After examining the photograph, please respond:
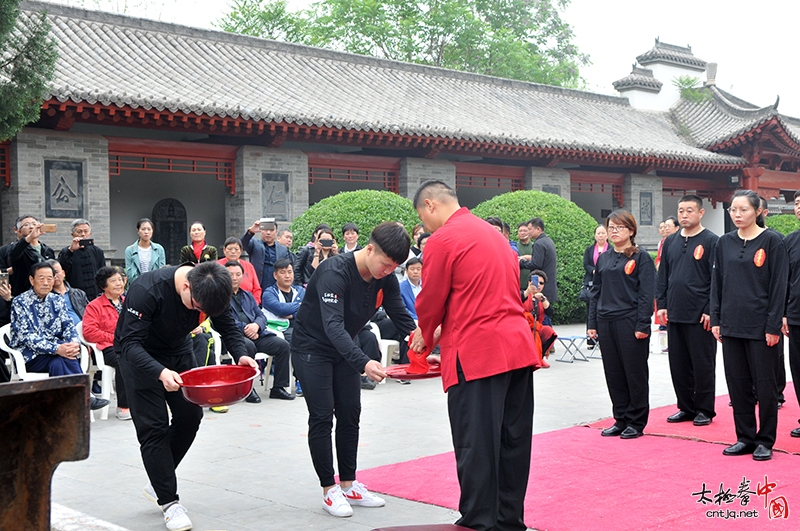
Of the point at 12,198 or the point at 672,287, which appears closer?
the point at 672,287

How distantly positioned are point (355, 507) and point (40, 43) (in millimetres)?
5722

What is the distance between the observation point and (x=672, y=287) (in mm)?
7133

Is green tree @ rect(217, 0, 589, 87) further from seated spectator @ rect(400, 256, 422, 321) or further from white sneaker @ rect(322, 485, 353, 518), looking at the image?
white sneaker @ rect(322, 485, 353, 518)

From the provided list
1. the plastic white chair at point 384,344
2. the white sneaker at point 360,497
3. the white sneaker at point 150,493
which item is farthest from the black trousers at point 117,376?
the white sneaker at point 360,497

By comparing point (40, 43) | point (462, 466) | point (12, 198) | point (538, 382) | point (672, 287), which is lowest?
point (538, 382)

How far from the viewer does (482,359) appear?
411 cm

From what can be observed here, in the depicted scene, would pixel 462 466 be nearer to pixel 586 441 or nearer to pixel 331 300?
pixel 331 300

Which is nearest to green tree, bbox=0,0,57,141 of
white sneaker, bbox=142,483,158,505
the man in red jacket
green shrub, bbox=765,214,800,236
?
white sneaker, bbox=142,483,158,505

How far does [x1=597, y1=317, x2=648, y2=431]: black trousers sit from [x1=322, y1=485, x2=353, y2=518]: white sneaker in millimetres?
2661

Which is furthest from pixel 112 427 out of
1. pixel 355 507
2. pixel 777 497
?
pixel 777 497

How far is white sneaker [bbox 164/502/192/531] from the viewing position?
4.64m

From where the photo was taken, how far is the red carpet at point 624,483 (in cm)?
464

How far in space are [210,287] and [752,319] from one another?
3676 mm

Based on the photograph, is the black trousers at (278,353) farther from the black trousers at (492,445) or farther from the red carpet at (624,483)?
the black trousers at (492,445)
